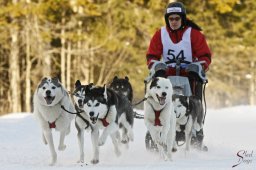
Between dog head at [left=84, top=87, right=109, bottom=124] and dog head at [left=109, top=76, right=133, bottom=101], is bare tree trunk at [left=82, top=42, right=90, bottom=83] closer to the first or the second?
dog head at [left=109, top=76, right=133, bottom=101]

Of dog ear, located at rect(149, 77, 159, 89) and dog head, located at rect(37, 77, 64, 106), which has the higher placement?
dog ear, located at rect(149, 77, 159, 89)

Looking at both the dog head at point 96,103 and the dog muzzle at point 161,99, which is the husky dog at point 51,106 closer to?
the dog head at point 96,103

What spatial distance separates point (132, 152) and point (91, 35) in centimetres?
2066

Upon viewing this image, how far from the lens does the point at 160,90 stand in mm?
7844

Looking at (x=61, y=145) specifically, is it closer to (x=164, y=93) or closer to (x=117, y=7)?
(x=164, y=93)

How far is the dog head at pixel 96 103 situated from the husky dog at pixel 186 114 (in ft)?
4.21

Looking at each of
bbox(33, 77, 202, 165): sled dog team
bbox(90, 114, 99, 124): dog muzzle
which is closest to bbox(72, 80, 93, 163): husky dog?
bbox(33, 77, 202, 165): sled dog team

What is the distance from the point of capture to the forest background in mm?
25938

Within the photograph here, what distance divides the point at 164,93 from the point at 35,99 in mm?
1532

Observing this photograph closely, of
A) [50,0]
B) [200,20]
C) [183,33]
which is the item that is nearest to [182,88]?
[183,33]

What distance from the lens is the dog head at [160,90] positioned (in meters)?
7.84

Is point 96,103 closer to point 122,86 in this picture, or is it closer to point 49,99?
point 49,99

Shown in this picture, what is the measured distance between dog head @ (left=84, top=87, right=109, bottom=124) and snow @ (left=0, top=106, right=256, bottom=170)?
0.55 meters

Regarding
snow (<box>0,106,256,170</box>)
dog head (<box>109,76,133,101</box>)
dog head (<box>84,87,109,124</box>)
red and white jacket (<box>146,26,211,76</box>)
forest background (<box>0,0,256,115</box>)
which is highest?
forest background (<box>0,0,256,115</box>)
